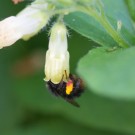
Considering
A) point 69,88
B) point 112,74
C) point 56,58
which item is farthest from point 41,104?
point 112,74

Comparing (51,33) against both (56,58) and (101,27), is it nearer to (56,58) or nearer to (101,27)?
(56,58)

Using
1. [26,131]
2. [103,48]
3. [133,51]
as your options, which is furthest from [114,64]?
[26,131]

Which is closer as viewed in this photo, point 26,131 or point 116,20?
point 116,20

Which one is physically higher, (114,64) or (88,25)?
(114,64)

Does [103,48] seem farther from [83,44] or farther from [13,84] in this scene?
[13,84]

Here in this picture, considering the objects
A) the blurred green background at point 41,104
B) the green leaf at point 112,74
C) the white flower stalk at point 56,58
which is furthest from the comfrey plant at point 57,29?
the blurred green background at point 41,104

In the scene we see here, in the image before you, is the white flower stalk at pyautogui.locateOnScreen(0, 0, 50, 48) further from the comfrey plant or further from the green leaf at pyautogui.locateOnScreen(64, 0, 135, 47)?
the green leaf at pyautogui.locateOnScreen(64, 0, 135, 47)
